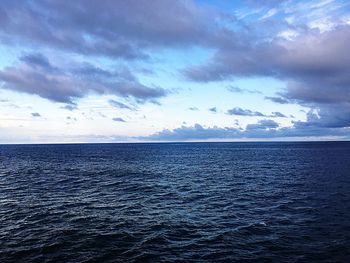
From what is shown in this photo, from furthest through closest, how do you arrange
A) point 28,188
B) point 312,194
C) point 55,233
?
point 28,188 → point 312,194 → point 55,233

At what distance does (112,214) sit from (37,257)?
516 inches

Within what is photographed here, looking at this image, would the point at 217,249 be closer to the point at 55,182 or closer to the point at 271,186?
the point at 271,186

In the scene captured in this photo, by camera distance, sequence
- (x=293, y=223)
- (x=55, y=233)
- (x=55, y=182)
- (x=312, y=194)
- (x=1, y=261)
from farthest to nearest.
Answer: (x=55, y=182) → (x=312, y=194) → (x=293, y=223) → (x=55, y=233) → (x=1, y=261)

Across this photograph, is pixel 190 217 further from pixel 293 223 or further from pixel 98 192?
pixel 98 192

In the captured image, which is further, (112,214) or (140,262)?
(112,214)

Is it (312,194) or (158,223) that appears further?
(312,194)

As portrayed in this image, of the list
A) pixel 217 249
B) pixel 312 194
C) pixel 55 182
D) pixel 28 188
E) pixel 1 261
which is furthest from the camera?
pixel 55 182

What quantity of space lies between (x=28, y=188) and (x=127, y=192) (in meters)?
18.7

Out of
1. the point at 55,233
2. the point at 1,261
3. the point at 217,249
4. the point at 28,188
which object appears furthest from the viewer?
the point at 28,188

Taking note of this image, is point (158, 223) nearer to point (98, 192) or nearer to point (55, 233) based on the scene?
point (55, 233)

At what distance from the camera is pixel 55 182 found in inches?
2530

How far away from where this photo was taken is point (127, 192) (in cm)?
5231

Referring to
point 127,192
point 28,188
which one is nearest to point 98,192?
point 127,192

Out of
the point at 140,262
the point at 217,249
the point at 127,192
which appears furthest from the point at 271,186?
the point at 140,262
